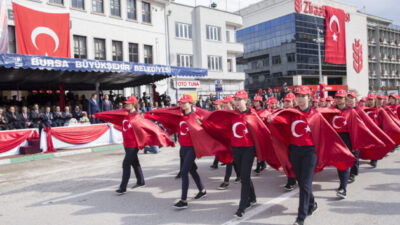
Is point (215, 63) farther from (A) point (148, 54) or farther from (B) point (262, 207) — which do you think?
(B) point (262, 207)

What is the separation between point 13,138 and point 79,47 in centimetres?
1360

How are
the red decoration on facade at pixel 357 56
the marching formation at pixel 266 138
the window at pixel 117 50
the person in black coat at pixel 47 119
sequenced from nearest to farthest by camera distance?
the marching formation at pixel 266 138, the person in black coat at pixel 47 119, the window at pixel 117 50, the red decoration on facade at pixel 357 56

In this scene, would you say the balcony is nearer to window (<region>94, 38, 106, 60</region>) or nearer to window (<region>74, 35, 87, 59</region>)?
window (<region>94, 38, 106, 60</region>)

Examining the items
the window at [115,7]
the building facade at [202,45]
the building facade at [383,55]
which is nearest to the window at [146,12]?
the window at [115,7]

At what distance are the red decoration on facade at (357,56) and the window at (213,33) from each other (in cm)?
3771

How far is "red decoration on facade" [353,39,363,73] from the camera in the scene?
63.4 meters

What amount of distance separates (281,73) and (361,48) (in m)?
19.6

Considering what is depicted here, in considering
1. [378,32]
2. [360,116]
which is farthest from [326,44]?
[360,116]

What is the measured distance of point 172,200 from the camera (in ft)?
20.0

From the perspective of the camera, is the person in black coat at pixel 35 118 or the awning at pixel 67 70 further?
the person in black coat at pixel 35 118

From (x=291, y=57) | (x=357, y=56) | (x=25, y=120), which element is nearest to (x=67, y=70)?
(x=25, y=120)

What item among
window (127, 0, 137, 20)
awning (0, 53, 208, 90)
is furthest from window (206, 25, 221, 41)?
awning (0, 53, 208, 90)

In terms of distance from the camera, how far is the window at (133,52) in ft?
91.9

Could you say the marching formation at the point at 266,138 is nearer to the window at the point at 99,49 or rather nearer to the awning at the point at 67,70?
the awning at the point at 67,70
